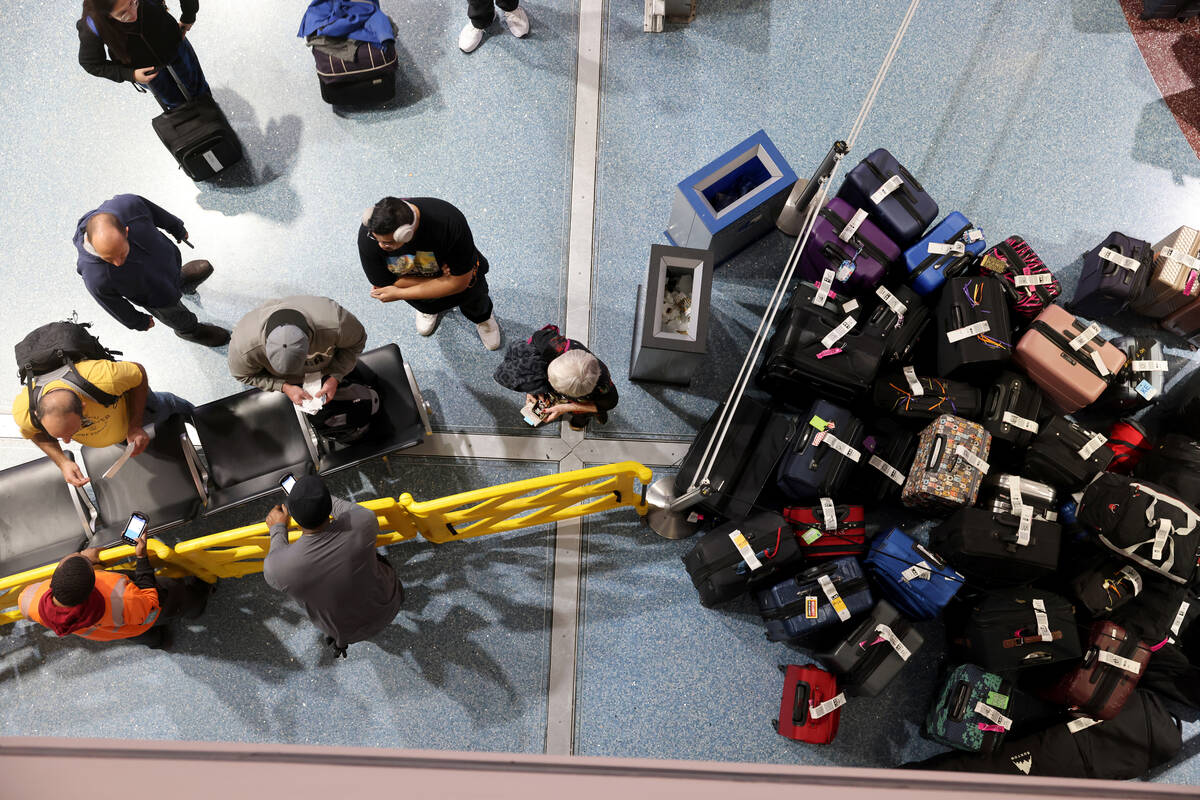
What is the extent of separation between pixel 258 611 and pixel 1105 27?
25.2ft

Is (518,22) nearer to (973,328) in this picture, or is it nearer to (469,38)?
(469,38)

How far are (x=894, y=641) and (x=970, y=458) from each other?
3.63ft

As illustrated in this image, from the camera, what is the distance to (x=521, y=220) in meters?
4.85

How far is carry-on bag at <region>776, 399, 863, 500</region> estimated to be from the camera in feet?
12.7

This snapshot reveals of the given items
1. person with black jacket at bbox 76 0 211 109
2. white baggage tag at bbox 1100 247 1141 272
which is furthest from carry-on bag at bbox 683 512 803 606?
person with black jacket at bbox 76 0 211 109

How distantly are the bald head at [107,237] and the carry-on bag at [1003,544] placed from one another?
185 inches

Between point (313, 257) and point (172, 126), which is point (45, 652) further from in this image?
point (172, 126)

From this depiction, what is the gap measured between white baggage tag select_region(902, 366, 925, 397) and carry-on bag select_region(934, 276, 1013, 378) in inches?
8.7

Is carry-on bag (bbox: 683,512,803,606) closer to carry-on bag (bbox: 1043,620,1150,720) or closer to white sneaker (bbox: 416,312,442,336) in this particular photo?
carry-on bag (bbox: 1043,620,1150,720)

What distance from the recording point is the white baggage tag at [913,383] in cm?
400

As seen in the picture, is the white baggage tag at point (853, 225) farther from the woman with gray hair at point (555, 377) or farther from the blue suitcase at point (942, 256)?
the woman with gray hair at point (555, 377)

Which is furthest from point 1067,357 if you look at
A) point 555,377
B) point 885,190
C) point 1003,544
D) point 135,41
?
point 135,41

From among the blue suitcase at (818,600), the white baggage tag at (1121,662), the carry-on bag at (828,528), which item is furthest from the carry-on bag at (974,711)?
the carry-on bag at (828,528)

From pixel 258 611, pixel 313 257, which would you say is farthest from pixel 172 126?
pixel 258 611
